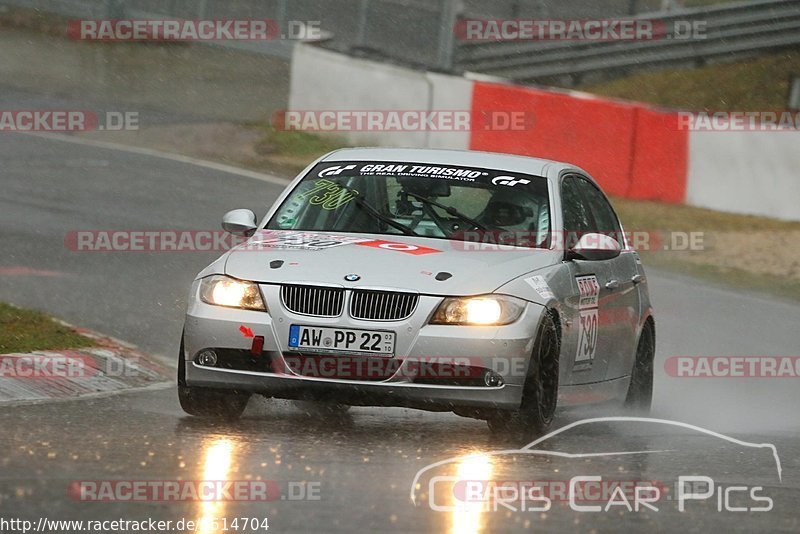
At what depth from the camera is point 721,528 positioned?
21.0 ft

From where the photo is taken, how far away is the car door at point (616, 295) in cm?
1005

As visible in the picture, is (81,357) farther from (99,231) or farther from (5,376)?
(99,231)

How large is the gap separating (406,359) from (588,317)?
163 cm

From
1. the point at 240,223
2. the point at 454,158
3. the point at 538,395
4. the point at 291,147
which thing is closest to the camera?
the point at 538,395

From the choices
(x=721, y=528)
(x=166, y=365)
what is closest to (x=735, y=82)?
(x=166, y=365)

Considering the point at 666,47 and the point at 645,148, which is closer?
the point at 645,148

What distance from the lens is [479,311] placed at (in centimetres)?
846

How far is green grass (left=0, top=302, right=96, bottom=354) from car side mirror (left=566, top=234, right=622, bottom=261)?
322 cm

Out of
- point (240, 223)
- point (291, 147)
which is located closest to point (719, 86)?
point (291, 147)

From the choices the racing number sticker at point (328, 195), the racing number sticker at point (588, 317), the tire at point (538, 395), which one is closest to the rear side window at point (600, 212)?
the racing number sticker at point (588, 317)

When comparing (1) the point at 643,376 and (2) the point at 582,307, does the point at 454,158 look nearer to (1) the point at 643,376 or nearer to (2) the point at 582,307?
(2) the point at 582,307

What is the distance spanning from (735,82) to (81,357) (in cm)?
2098

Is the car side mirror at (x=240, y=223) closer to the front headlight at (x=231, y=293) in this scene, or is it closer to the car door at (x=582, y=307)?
the front headlight at (x=231, y=293)

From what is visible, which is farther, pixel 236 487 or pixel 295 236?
pixel 295 236
